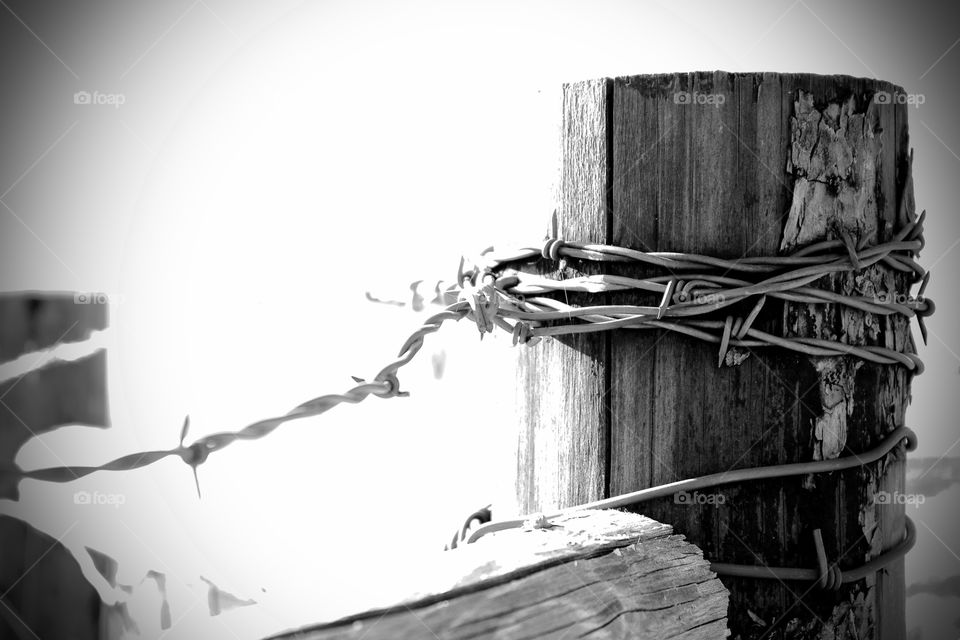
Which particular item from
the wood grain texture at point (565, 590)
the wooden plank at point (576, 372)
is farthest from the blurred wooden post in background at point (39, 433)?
the wooden plank at point (576, 372)

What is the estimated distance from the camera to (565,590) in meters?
1.50

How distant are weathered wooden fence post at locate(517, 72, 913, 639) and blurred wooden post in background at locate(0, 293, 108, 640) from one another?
38.7 inches

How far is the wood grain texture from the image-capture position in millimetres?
1324

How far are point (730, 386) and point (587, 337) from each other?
12.2 inches

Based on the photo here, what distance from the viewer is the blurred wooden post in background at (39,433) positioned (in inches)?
58.1

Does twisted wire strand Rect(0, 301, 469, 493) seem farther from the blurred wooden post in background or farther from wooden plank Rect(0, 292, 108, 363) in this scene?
wooden plank Rect(0, 292, 108, 363)

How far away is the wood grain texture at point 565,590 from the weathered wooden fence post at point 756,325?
0.12m

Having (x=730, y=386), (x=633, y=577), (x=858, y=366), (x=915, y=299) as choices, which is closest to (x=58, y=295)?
(x=633, y=577)

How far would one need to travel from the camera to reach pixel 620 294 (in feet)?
5.97

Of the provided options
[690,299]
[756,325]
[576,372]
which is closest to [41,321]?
[576,372]

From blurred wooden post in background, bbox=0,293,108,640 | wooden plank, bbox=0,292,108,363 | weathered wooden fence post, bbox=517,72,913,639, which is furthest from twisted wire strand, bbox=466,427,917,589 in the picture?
wooden plank, bbox=0,292,108,363

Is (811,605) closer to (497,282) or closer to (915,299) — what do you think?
(915,299)

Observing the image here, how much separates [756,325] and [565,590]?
0.69m

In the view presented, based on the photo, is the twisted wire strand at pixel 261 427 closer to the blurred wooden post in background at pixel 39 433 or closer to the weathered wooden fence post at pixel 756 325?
the blurred wooden post in background at pixel 39 433
